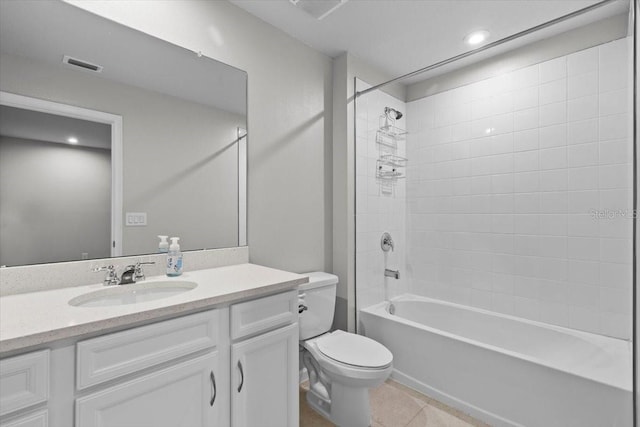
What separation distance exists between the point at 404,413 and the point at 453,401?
324 mm

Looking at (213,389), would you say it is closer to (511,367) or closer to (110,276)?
(110,276)

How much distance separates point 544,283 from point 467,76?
5.54 feet

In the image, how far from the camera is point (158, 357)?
0.99 m

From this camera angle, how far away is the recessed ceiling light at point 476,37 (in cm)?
212

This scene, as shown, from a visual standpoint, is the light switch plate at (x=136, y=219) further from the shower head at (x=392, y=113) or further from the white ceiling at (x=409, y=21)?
the shower head at (x=392, y=113)

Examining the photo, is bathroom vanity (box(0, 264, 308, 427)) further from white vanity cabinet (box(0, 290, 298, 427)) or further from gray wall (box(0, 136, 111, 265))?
gray wall (box(0, 136, 111, 265))

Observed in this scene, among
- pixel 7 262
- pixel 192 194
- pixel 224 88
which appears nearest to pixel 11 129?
pixel 7 262

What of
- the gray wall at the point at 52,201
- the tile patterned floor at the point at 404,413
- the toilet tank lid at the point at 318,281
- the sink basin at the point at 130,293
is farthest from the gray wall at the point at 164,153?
the tile patterned floor at the point at 404,413

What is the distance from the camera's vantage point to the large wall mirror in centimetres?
120

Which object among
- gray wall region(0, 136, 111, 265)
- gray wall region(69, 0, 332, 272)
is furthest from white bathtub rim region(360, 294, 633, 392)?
gray wall region(0, 136, 111, 265)

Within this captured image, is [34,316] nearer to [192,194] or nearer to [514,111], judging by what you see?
[192,194]

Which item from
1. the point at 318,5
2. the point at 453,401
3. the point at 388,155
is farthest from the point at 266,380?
the point at 388,155

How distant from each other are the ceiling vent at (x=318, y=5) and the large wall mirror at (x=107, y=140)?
0.52 meters

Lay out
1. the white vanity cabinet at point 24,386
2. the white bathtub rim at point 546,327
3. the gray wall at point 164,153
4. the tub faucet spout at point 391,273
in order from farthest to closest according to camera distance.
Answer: the tub faucet spout at point 391,273 → the white bathtub rim at point 546,327 → the gray wall at point 164,153 → the white vanity cabinet at point 24,386
